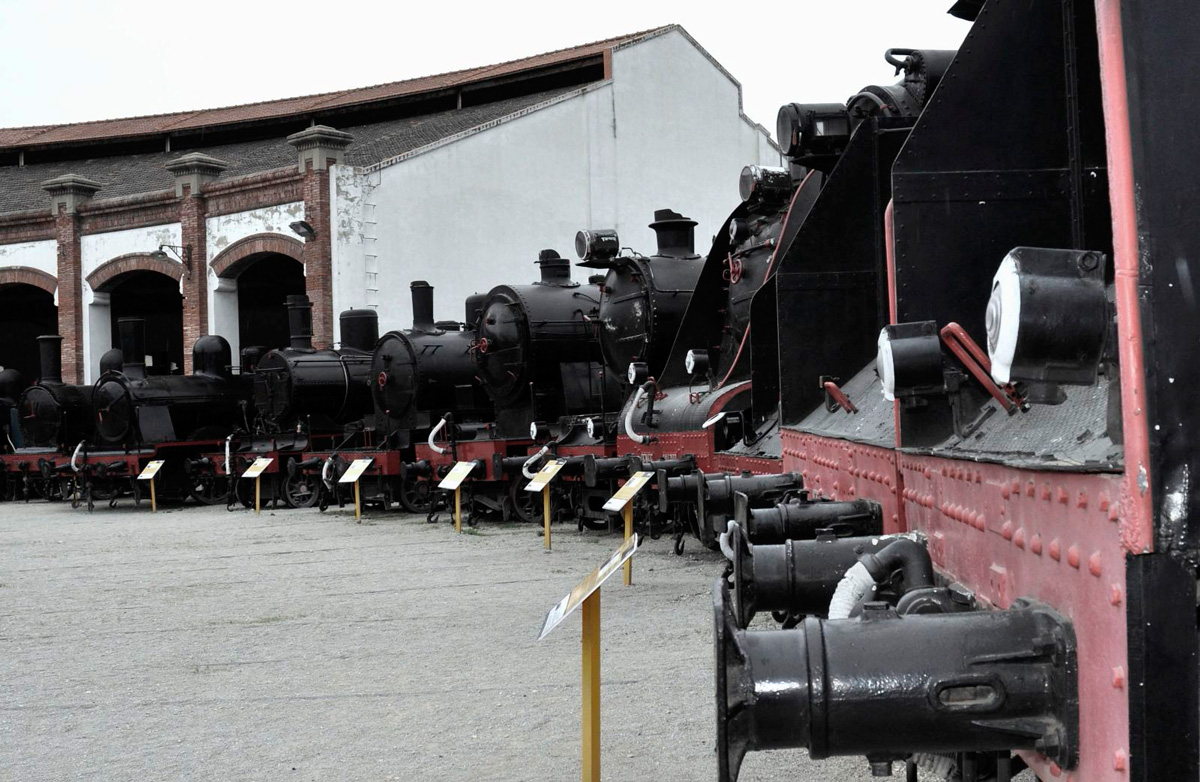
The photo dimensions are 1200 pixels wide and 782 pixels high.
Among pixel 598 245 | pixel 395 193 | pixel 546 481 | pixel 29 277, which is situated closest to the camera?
pixel 546 481

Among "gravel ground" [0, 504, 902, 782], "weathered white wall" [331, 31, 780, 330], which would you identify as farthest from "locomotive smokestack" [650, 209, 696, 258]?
"weathered white wall" [331, 31, 780, 330]

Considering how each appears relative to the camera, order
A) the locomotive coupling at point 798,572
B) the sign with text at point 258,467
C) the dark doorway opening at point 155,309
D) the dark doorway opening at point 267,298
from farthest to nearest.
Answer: the dark doorway opening at point 155,309 < the dark doorway opening at point 267,298 < the sign with text at point 258,467 < the locomotive coupling at point 798,572

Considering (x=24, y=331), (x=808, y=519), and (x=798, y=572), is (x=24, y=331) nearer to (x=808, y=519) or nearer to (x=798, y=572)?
(x=808, y=519)

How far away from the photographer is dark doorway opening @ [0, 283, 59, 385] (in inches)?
1574

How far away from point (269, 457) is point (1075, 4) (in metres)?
18.4

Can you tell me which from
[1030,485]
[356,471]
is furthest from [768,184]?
[356,471]

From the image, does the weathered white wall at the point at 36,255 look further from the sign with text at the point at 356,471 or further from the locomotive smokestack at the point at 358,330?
the sign with text at the point at 356,471

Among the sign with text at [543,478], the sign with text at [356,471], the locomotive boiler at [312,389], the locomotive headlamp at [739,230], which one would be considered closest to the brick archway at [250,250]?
the locomotive boiler at [312,389]

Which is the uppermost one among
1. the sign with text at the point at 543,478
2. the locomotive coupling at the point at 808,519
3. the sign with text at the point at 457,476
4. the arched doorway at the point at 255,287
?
the arched doorway at the point at 255,287

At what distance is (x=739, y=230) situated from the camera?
971 centimetres

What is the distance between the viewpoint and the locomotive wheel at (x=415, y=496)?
17.8 m

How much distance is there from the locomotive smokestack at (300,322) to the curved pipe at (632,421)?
1235 cm

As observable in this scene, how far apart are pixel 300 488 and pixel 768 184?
13.2 meters

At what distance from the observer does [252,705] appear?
548cm
